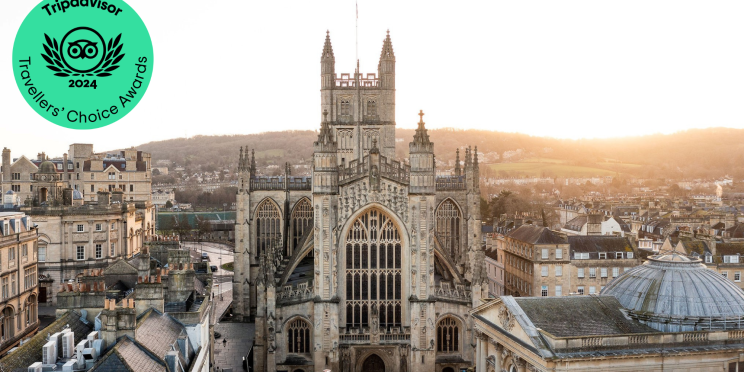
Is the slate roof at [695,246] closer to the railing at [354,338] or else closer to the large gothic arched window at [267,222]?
the railing at [354,338]

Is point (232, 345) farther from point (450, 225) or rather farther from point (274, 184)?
point (450, 225)

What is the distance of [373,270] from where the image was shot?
121 ft

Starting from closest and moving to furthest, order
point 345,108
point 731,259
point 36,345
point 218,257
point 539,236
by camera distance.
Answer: point 36,345 < point 345,108 < point 731,259 < point 539,236 < point 218,257

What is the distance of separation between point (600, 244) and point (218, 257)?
55810 millimetres

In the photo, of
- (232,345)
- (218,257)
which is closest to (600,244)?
(232,345)

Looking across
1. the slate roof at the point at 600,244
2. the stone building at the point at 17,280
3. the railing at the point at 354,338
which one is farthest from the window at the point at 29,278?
the slate roof at the point at 600,244

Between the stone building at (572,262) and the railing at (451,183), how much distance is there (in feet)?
34.7

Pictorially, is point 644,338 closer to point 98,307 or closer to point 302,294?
point 302,294

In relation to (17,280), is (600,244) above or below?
above

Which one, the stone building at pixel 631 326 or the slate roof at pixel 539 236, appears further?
the slate roof at pixel 539 236

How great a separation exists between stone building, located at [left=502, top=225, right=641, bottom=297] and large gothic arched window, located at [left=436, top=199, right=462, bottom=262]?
29.8 feet

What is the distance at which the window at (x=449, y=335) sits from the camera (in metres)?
37.1

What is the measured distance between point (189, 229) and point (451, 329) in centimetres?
7924

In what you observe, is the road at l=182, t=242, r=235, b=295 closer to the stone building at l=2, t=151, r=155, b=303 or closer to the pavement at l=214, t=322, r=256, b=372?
the stone building at l=2, t=151, r=155, b=303
